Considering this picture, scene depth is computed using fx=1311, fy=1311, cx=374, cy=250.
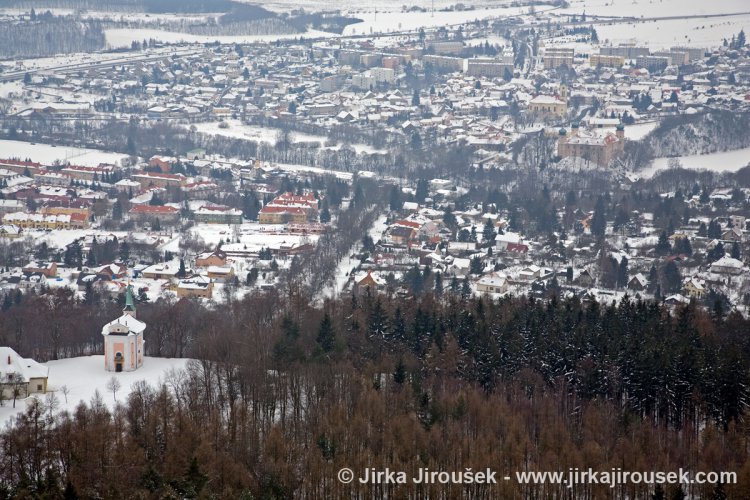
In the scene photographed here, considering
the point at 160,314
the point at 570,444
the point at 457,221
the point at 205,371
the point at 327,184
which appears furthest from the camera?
the point at 327,184

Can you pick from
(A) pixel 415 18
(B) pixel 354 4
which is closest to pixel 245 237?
(A) pixel 415 18

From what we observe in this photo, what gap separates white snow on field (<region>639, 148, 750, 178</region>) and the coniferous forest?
23.6m

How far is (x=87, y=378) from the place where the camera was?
21.5m

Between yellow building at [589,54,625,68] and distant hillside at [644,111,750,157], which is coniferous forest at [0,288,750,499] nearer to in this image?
distant hillside at [644,111,750,157]

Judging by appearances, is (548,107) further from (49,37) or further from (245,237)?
(49,37)

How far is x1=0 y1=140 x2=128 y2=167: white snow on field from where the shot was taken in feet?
161

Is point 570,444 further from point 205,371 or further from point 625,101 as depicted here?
point 625,101

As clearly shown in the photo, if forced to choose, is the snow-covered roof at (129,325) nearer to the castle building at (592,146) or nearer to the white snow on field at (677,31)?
the castle building at (592,146)

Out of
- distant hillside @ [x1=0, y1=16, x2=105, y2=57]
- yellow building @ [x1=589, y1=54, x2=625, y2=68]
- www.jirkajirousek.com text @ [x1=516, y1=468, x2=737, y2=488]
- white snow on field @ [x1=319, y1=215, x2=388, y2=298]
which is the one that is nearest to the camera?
www.jirkajirousek.com text @ [x1=516, y1=468, x2=737, y2=488]

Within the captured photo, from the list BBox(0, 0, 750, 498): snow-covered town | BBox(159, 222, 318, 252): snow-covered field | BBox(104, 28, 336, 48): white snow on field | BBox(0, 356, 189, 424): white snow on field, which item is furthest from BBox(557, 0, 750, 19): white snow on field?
BBox(0, 356, 189, 424): white snow on field

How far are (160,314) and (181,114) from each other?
35.5 meters

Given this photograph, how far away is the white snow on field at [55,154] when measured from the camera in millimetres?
48938

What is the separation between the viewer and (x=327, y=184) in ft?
147

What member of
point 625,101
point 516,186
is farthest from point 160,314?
point 625,101
